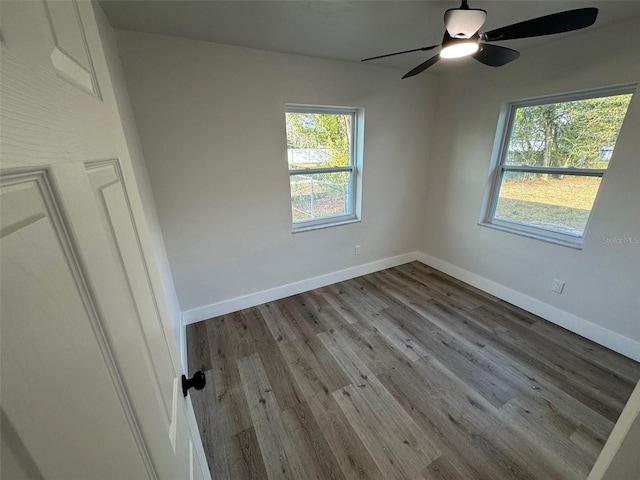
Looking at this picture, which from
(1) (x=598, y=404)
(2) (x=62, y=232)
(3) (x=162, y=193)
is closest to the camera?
(2) (x=62, y=232)

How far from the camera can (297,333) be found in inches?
91.0

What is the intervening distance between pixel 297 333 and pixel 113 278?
2059 mm

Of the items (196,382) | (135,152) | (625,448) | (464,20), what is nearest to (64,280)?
(196,382)

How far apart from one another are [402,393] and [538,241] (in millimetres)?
1965

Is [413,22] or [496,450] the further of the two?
[413,22]

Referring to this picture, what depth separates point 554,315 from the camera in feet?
7.78

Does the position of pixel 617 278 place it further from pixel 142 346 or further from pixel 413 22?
pixel 142 346

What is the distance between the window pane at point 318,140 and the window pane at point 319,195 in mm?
129

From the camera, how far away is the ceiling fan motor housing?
1.24 metres

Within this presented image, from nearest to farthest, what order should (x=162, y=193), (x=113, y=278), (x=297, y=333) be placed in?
(x=113, y=278), (x=162, y=193), (x=297, y=333)

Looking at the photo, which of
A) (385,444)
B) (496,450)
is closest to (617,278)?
(496,450)

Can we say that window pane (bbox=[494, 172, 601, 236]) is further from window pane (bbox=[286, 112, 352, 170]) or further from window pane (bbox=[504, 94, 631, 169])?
window pane (bbox=[286, 112, 352, 170])

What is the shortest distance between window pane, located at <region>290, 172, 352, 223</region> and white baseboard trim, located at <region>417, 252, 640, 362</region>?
1640 mm

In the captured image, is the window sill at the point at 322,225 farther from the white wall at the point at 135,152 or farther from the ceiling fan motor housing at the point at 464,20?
the ceiling fan motor housing at the point at 464,20
